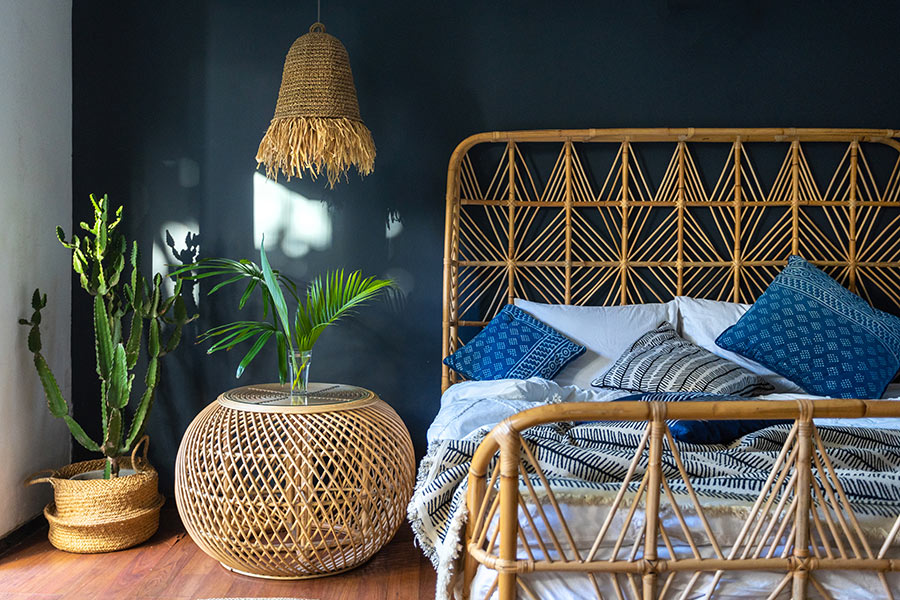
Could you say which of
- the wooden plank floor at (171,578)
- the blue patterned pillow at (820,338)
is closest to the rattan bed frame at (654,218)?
the blue patterned pillow at (820,338)

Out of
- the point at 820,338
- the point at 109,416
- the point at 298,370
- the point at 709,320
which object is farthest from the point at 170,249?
the point at 820,338

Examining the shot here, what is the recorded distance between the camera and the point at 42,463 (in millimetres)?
3170

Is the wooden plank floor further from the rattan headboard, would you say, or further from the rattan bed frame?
→ the rattan headboard

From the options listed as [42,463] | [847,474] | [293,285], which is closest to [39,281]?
[42,463]

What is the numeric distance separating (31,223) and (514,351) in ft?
6.61

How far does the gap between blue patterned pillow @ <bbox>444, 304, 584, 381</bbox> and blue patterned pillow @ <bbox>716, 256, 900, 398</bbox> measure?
0.67 metres

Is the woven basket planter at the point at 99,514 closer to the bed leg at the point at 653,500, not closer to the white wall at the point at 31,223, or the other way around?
the white wall at the point at 31,223

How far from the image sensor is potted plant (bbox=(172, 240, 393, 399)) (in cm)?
277

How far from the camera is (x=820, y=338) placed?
2951 mm

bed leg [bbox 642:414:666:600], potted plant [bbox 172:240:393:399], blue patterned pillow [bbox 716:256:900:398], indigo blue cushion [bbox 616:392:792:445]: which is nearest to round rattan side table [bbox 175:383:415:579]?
potted plant [bbox 172:240:393:399]

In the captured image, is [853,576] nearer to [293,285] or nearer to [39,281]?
[293,285]

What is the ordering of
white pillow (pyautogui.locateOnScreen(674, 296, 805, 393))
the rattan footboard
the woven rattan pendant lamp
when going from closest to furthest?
Answer: the rattan footboard, the woven rattan pendant lamp, white pillow (pyautogui.locateOnScreen(674, 296, 805, 393))

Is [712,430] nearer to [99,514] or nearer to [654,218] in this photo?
[654,218]

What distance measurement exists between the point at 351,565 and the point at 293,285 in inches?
48.4
